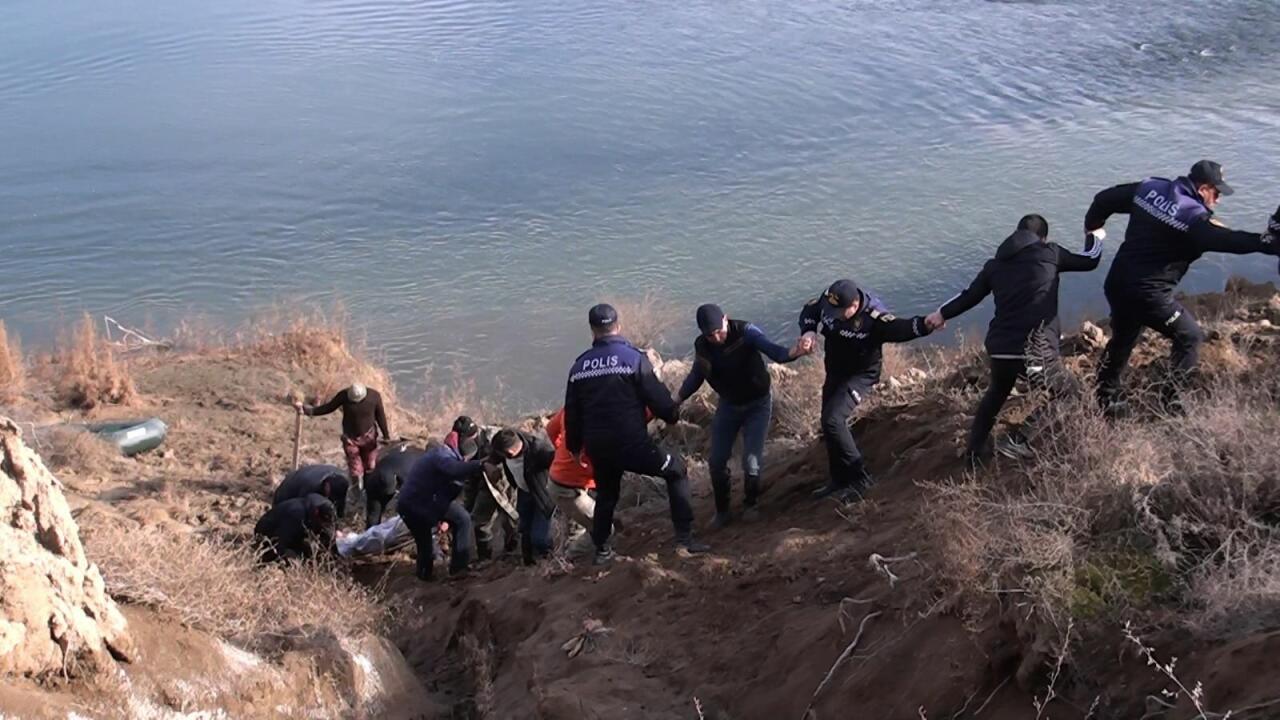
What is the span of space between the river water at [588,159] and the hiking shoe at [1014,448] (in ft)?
38.2

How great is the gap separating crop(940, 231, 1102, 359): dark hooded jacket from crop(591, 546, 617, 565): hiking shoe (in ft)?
9.53

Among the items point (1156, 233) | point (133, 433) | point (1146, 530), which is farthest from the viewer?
point (133, 433)

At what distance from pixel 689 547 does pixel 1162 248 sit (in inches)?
142

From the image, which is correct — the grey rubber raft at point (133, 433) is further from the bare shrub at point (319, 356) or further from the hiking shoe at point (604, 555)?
the hiking shoe at point (604, 555)

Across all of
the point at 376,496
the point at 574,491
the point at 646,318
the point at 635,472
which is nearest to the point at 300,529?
the point at 376,496

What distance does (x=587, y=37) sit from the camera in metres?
33.3

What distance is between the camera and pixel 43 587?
6027 mm

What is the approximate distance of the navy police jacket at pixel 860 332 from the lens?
26.3 feet

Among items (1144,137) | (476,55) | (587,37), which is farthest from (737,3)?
(1144,137)

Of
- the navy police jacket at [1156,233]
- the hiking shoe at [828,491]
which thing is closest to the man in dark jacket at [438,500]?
the hiking shoe at [828,491]

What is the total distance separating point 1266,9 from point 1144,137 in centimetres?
948

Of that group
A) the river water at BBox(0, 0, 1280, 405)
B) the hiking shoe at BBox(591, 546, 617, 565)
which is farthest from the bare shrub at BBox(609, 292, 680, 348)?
the hiking shoe at BBox(591, 546, 617, 565)

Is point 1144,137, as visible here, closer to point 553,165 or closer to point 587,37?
point 553,165

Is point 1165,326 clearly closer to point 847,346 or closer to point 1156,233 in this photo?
point 1156,233
